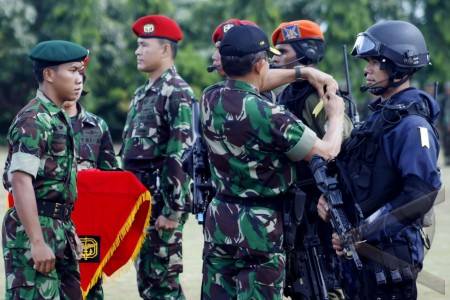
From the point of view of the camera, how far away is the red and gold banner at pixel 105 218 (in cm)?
624

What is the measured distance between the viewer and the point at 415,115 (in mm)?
4828

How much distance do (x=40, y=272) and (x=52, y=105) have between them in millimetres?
882

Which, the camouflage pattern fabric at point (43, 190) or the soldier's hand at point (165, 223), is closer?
the camouflage pattern fabric at point (43, 190)

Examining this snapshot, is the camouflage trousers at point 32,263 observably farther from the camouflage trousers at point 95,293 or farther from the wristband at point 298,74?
the wristband at point 298,74

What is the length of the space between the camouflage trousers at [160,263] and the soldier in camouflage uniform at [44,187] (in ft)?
5.30

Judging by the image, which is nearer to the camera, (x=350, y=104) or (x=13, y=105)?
(x=350, y=104)

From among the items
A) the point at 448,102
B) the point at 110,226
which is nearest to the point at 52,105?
the point at 110,226

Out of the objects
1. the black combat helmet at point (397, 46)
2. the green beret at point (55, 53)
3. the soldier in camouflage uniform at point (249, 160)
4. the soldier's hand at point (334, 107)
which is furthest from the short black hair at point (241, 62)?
the green beret at point (55, 53)

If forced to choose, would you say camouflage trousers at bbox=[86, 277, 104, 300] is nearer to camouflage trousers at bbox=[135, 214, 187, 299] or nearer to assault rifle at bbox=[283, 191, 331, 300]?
camouflage trousers at bbox=[135, 214, 187, 299]

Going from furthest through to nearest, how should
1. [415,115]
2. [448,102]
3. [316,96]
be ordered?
[448,102] → [316,96] → [415,115]

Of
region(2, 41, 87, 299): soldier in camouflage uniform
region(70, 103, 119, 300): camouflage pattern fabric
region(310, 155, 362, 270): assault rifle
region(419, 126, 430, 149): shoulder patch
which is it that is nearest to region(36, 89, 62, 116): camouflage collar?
region(2, 41, 87, 299): soldier in camouflage uniform

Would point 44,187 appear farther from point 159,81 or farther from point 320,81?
point 159,81

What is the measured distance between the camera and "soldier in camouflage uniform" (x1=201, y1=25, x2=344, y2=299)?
193 inches

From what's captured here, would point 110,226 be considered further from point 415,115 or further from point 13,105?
point 13,105
